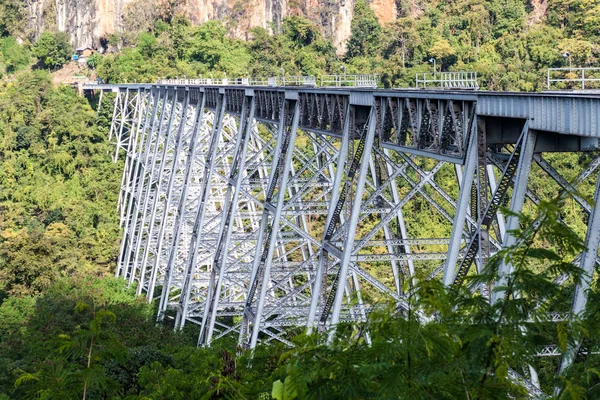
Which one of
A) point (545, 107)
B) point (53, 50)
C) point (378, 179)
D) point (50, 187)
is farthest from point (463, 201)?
point (53, 50)

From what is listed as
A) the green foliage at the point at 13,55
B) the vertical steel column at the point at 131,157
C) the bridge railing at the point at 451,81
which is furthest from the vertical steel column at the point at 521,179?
the green foliage at the point at 13,55

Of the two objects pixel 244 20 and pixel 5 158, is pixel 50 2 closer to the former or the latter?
pixel 244 20

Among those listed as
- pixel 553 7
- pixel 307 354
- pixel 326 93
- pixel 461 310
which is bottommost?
pixel 307 354

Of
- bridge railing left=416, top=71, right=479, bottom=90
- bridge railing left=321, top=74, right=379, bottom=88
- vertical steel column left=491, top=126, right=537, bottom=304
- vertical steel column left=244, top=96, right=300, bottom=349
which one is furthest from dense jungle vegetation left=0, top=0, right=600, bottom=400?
bridge railing left=321, top=74, right=379, bottom=88

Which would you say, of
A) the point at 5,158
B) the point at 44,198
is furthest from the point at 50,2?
the point at 44,198

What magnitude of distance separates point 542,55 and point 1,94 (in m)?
35.4

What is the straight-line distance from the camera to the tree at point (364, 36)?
78000mm

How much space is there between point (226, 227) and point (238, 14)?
58761mm

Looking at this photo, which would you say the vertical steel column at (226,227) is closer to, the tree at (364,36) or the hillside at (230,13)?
the tree at (364,36)

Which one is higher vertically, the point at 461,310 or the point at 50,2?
the point at 50,2

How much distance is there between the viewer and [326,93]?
63.6 feet

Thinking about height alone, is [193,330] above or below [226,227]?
below

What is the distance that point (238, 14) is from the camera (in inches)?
3312

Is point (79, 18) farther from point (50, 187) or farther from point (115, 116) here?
point (50, 187)
